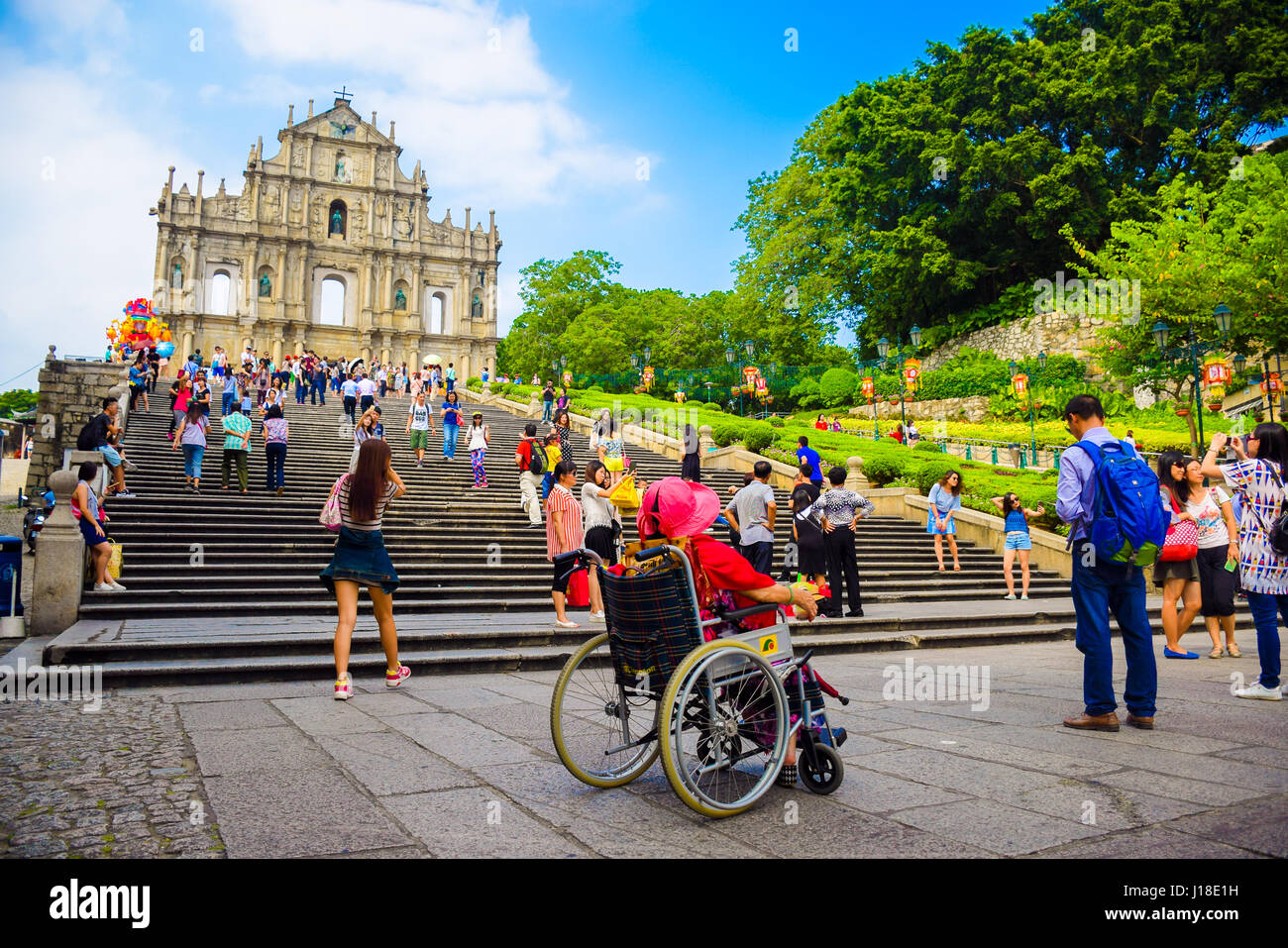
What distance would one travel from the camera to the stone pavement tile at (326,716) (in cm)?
500

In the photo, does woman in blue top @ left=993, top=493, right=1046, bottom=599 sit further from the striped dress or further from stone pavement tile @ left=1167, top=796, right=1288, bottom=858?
stone pavement tile @ left=1167, top=796, right=1288, bottom=858

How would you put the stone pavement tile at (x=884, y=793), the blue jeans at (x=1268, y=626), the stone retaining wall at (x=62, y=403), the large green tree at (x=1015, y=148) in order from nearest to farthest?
the stone pavement tile at (x=884, y=793) → the blue jeans at (x=1268, y=626) → the stone retaining wall at (x=62, y=403) → the large green tree at (x=1015, y=148)

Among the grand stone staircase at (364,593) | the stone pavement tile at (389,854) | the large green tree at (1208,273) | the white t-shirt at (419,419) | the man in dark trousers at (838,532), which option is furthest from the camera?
the large green tree at (1208,273)

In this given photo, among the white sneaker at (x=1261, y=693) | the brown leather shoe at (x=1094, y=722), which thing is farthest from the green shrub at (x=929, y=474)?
the brown leather shoe at (x=1094, y=722)

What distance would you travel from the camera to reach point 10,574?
26.6 ft

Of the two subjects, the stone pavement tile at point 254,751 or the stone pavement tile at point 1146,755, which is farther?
the stone pavement tile at point 254,751

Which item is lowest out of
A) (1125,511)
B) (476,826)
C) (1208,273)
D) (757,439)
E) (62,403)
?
(476,826)

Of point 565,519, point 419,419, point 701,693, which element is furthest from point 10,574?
point 419,419

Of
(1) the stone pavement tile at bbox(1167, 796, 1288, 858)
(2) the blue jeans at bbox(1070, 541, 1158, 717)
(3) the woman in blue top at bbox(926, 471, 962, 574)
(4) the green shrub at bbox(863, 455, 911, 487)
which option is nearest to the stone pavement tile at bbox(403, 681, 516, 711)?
(2) the blue jeans at bbox(1070, 541, 1158, 717)

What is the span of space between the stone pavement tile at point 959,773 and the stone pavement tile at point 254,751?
2771 mm

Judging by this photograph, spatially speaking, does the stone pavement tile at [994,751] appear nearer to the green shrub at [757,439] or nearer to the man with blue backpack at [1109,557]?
the man with blue backpack at [1109,557]

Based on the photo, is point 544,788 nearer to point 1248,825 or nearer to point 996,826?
point 996,826

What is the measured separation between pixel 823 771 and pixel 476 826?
4.93 feet

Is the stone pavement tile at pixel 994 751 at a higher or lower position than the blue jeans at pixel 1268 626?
lower
